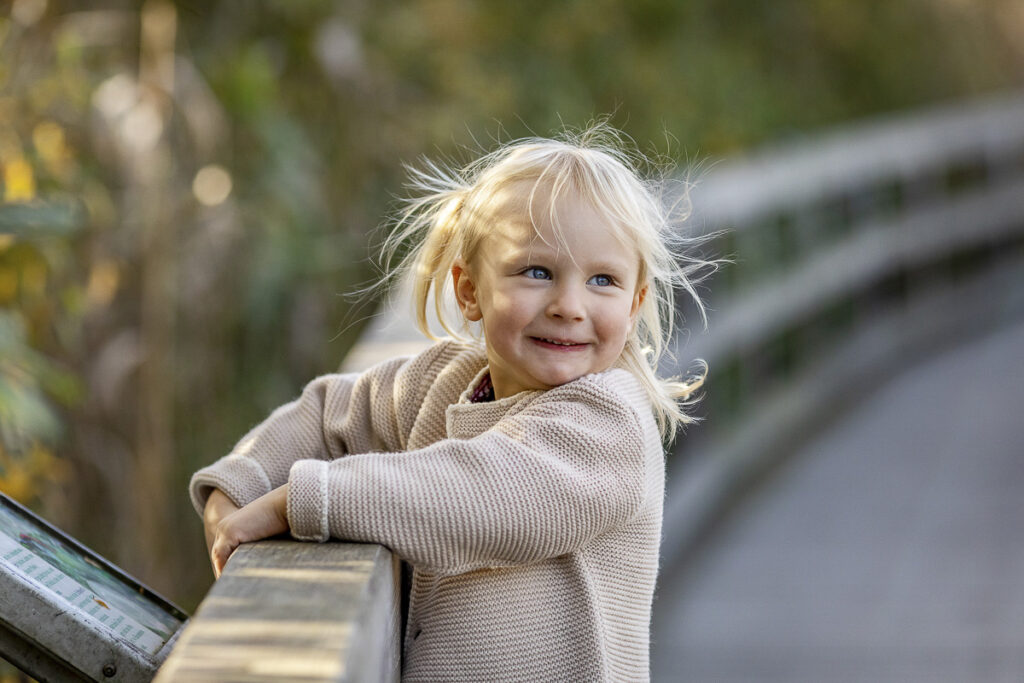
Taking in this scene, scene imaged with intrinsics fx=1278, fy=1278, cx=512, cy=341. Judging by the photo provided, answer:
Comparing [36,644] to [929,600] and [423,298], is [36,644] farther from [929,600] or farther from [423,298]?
[929,600]

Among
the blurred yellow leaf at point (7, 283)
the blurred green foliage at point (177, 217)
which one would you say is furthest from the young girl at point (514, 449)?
the blurred yellow leaf at point (7, 283)

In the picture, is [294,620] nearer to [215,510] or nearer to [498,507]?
[498,507]

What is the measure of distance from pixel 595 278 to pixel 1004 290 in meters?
6.75

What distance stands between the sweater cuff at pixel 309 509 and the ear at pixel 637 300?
507 mm

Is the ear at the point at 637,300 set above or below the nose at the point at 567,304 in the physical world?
above

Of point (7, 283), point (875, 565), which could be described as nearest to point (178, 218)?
point (7, 283)

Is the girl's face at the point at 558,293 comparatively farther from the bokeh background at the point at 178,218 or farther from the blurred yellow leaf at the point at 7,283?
the blurred yellow leaf at the point at 7,283

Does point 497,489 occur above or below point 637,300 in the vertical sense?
below

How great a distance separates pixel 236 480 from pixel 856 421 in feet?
14.9

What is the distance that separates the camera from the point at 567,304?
1.48 m

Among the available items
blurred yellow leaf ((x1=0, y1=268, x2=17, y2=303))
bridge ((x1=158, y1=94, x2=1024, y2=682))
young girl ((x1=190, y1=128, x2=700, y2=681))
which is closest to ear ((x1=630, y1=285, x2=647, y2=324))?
young girl ((x1=190, y1=128, x2=700, y2=681))

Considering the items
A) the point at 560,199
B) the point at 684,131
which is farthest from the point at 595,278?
the point at 684,131

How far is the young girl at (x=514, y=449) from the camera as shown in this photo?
4.35ft

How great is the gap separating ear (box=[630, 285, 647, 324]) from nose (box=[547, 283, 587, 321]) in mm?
137
